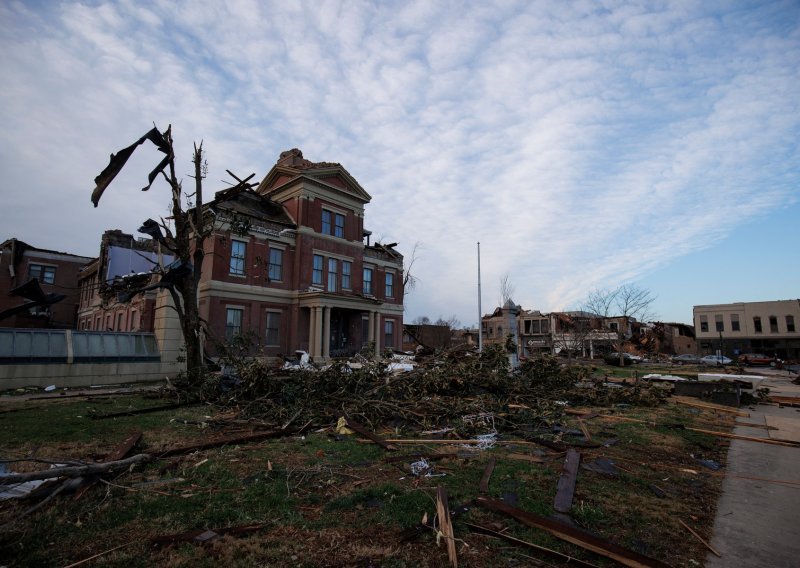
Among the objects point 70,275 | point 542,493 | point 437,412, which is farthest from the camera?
point 70,275

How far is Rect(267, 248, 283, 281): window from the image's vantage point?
25.2 m

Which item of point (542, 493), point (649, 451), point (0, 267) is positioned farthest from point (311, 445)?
point (0, 267)

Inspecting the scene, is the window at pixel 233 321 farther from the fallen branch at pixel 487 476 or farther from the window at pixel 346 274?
the fallen branch at pixel 487 476

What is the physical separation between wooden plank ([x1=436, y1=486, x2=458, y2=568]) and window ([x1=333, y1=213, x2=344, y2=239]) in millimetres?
24817

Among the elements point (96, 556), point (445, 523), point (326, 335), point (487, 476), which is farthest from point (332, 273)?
point (96, 556)

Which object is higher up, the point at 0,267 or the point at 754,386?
the point at 0,267

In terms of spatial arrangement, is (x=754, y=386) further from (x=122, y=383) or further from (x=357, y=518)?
(x=122, y=383)

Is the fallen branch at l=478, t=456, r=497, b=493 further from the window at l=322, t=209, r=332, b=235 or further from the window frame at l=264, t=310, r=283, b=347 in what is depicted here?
the window at l=322, t=209, r=332, b=235

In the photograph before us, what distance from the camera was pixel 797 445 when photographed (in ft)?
25.3

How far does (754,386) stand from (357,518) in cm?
1798

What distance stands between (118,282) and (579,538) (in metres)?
26.7

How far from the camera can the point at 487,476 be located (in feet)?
17.5

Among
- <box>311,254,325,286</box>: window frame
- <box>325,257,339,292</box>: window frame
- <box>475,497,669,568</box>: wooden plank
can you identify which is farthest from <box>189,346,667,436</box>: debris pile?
<box>325,257,339,292</box>: window frame

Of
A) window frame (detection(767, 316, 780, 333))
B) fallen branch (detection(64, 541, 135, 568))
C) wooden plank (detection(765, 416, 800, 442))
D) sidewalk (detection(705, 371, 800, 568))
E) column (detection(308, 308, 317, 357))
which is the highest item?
window frame (detection(767, 316, 780, 333))
